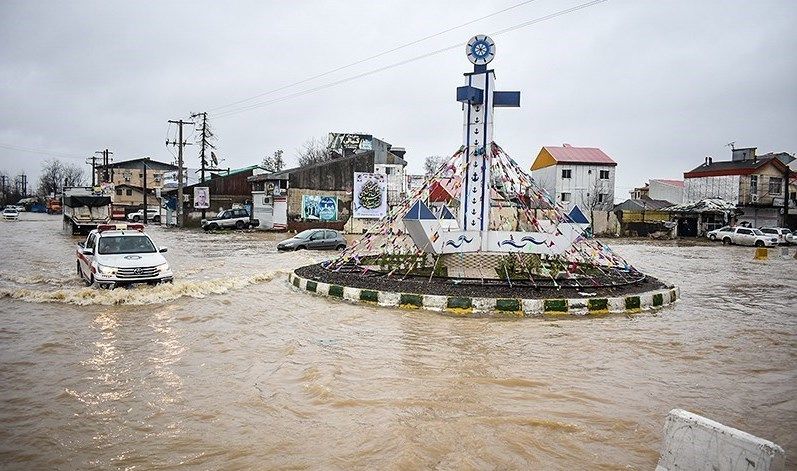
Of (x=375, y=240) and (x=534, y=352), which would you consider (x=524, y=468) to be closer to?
(x=534, y=352)

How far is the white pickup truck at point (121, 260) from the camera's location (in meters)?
12.0

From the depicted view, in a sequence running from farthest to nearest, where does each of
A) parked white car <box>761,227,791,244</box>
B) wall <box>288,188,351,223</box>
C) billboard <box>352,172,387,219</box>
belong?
wall <box>288,188,351,223</box> < billboard <box>352,172,387,219</box> < parked white car <box>761,227,791,244</box>

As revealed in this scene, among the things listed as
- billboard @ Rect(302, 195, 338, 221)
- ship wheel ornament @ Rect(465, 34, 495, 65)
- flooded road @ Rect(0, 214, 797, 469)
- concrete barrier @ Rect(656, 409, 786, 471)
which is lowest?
flooded road @ Rect(0, 214, 797, 469)

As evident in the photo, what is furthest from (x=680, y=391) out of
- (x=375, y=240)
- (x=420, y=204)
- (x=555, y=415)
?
(x=375, y=240)

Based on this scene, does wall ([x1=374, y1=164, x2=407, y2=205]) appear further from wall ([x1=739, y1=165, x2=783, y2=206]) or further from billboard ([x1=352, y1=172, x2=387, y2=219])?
wall ([x1=739, y1=165, x2=783, y2=206])

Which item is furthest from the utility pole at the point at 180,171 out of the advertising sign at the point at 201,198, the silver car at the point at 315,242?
the silver car at the point at 315,242

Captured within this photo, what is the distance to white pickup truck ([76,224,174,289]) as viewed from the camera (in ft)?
39.3

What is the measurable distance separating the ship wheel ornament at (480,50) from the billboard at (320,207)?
2770 cm

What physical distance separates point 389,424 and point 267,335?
4144 mm

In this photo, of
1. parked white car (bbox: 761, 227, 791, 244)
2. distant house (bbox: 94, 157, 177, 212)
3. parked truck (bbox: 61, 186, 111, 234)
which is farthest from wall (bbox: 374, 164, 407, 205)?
distant house (bbox: 94, 157, 177, 212)

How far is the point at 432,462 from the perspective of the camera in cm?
444

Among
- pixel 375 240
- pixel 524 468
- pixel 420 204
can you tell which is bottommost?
pixel 524 468

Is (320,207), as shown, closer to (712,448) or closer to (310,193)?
(310,193)

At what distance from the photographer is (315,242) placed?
24766 mm
